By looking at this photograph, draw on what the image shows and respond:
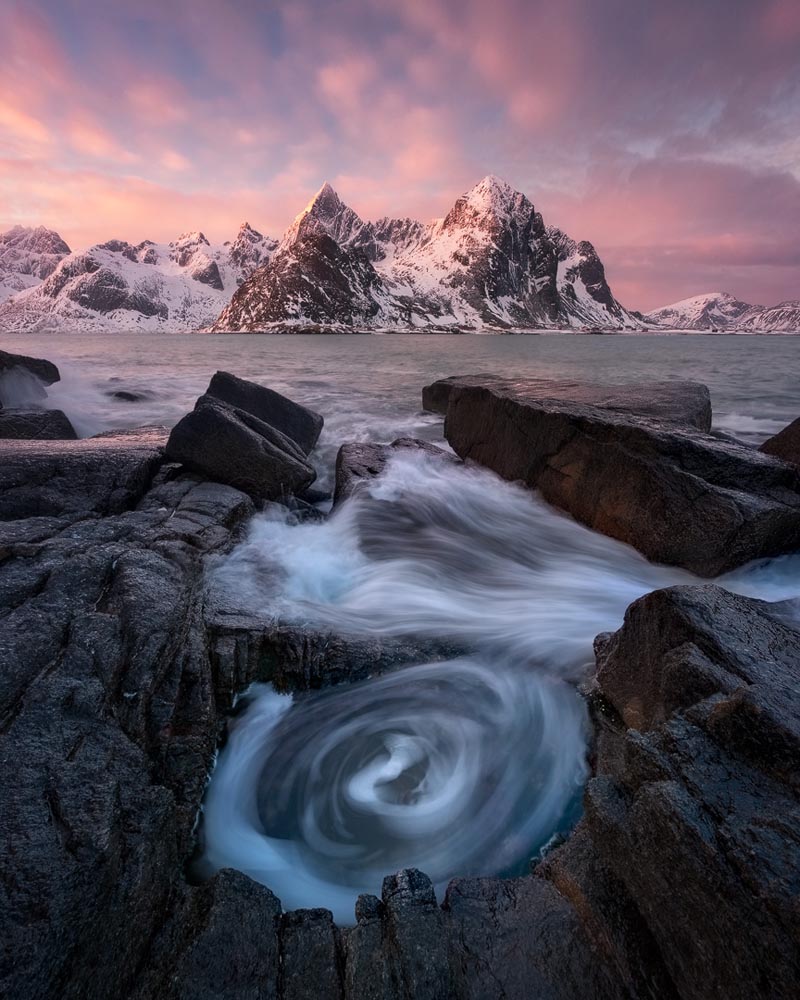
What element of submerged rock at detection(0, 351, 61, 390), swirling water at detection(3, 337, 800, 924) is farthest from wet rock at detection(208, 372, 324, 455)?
submerged rock at detection(0, 351, 61, 390)

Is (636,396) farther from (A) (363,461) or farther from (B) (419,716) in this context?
(B) (419,716)

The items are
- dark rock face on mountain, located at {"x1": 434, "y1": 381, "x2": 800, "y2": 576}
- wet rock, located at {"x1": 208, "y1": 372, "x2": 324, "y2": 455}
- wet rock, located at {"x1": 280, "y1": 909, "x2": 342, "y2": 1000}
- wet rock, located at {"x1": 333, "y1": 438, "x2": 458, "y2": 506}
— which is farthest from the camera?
wet rock, located at {"x1": 208, "y1": 372, "x2": 324, "y2": 455}

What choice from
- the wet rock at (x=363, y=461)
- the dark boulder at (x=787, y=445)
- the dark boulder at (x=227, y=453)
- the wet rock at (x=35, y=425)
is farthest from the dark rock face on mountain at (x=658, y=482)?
the wet rock at (x=35, y=425)

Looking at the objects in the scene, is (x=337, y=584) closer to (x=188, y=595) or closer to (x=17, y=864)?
(x=188, y=595)

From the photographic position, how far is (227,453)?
6.64m

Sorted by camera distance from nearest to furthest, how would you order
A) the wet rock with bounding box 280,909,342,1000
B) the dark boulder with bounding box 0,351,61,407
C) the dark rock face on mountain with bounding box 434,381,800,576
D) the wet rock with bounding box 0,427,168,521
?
the wet rock with bounding box 280,909,342,1000
the dark rock face on mountain with bounding box 434,381,800,576
the wet rock with bounding box 0,427,168,521
the dark boulder with bounding box 0,351,61,407

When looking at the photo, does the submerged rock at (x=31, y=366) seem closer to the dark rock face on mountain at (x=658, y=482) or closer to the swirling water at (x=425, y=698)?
the swirling water at (x=425, y=698)

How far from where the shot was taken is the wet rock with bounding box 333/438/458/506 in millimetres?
7620

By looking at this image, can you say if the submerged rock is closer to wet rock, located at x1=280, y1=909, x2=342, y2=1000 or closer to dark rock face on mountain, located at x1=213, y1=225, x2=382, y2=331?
wet rock, located at x1=280, y1=909, x2=342, y2=1000

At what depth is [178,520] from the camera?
5.13 m

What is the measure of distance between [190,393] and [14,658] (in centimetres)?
1790

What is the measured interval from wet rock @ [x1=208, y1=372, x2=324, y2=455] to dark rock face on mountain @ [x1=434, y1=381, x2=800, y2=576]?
4.85 m

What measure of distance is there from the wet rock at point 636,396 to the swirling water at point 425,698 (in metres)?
2.10

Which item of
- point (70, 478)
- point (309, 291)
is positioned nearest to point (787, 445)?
point (70, 478)
